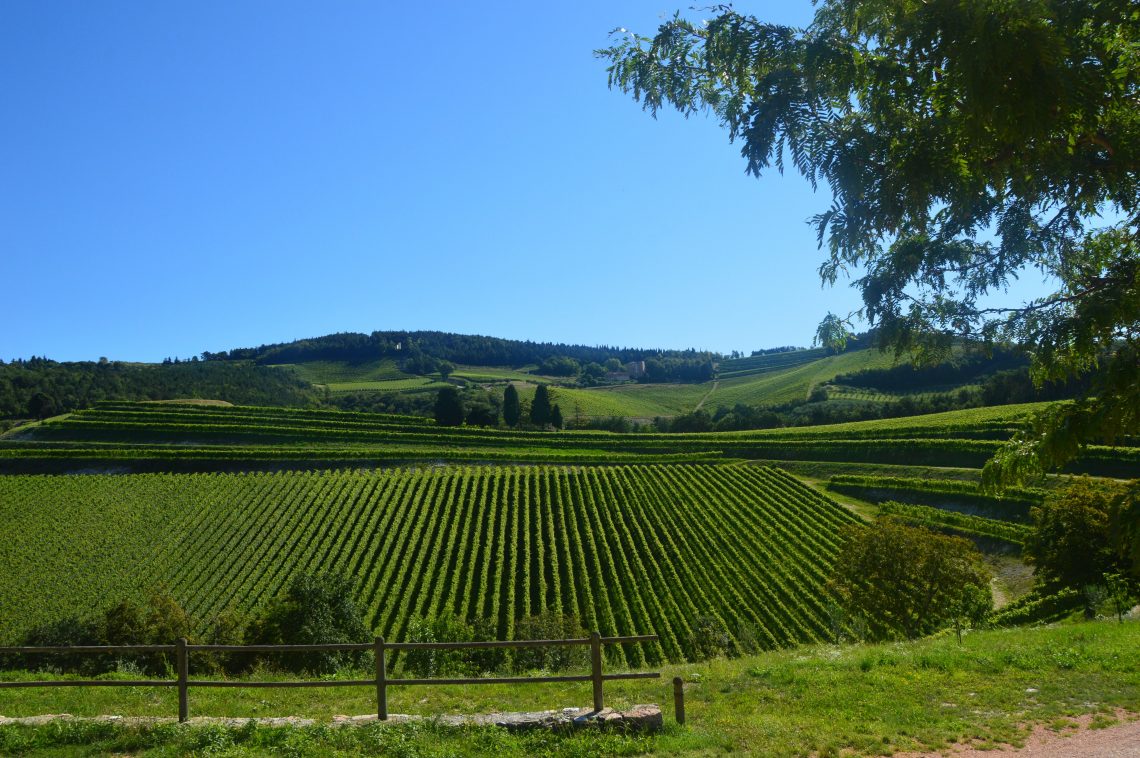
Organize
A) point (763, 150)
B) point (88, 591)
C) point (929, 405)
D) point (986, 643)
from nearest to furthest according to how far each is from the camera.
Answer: point (763, 150) → point (986, 643) → point (88, 591) → point (929, 405)

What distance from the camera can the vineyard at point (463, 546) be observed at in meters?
39.5

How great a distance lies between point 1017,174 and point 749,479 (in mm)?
60157

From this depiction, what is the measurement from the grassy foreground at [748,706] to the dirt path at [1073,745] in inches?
7.4

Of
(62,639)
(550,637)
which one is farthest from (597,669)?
(62,639)

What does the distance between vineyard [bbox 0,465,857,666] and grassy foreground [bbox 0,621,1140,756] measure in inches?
836

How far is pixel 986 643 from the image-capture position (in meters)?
14.0

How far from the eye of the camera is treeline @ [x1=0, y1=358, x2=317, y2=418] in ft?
371

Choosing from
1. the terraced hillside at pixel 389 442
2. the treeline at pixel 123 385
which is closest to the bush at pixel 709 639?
the terraced hillside at pixel 389 442

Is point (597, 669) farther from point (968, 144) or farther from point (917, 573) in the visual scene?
point (917, 573)

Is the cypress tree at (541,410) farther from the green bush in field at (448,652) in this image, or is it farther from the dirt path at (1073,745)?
the dirt path at (1073,745)

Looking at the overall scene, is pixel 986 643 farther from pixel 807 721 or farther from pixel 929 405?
pixel 929 405

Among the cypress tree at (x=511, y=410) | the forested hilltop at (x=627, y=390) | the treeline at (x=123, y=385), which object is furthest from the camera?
the cypress tree at (x=511, y=410)

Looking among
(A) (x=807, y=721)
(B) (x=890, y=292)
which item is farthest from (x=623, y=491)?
(B) (x=890, y=292)

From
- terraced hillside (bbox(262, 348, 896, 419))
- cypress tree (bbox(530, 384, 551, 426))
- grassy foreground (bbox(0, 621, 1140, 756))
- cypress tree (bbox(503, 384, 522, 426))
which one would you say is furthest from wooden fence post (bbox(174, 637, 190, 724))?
terraced hillside (bbox(262, 348, 896, 419))
